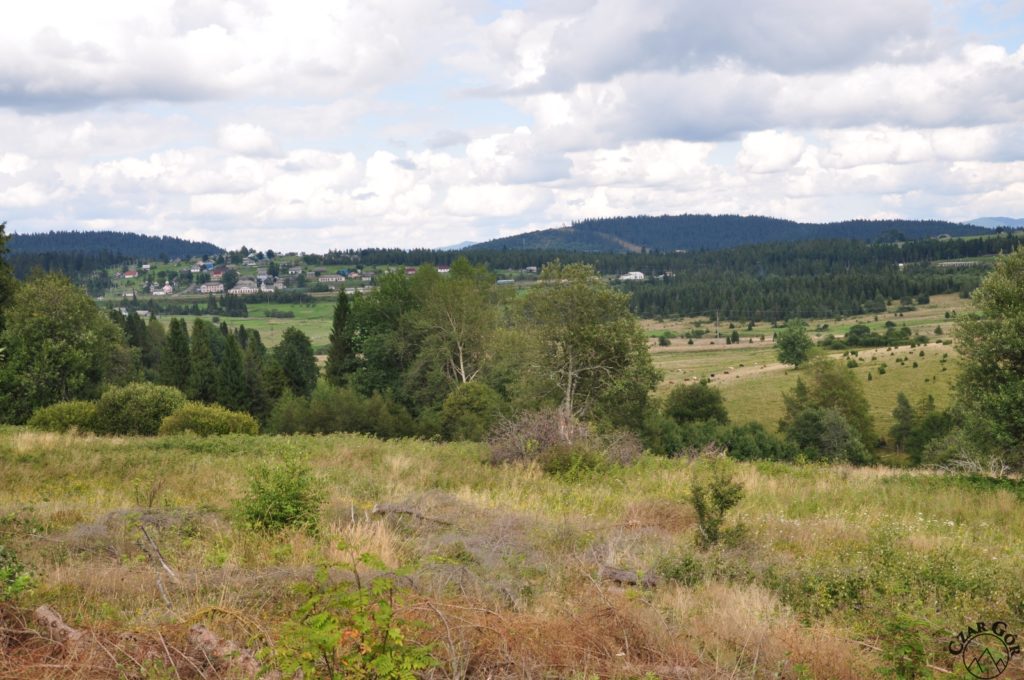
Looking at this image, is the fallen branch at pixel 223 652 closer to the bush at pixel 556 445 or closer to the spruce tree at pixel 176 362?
the bush at pixel 556 445

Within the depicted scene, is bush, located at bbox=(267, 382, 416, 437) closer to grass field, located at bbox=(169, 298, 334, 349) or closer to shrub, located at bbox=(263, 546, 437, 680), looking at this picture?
shrub, located at bbox=(263, 546, 437, 680)

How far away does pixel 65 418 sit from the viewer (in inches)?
1077

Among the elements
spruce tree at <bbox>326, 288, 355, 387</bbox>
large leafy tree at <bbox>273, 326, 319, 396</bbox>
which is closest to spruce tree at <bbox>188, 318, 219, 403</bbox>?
large leafy tree at <bbox>273, 326, 319, 396</bbox>

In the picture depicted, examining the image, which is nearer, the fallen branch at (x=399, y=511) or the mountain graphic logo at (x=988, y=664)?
the mountain graphic logo at (x=988, y=664)

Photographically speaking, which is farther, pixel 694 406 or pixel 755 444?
pixel 694 406

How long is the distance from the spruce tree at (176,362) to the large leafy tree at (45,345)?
15313 mm

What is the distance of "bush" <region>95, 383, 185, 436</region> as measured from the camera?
28125 mm

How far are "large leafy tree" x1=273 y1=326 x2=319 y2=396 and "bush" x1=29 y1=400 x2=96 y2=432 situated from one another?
3691 centimetres

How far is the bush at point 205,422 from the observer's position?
25.0m

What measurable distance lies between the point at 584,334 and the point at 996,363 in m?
15.8

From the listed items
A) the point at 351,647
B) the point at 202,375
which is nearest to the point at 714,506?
the point at 351,647

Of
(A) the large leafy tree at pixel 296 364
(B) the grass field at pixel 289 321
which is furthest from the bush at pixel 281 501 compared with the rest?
(B) the grass field at pixel 289 321

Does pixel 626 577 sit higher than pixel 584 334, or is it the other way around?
pixel 584 334

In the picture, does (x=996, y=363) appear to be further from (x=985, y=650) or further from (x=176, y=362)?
(x=176, y=362)
